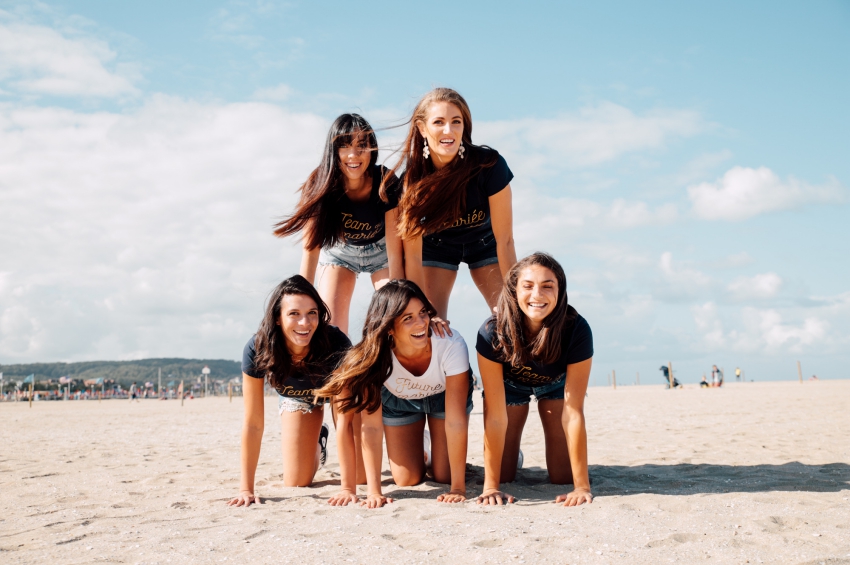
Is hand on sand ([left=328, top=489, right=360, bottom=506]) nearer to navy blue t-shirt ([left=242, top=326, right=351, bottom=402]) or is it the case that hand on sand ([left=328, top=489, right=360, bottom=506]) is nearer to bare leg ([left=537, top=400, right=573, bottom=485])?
navy blue t-shirt ([left=242, top=326, right=351, bottom=402])

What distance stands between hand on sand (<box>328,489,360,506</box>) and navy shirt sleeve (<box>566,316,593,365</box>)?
1691 millimetres

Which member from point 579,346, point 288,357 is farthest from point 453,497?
point 288,357

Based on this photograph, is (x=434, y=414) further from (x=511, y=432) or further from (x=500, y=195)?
(x=500, y=195)

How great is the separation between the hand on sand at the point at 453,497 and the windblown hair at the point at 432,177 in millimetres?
1855

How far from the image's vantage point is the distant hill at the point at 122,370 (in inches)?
5238

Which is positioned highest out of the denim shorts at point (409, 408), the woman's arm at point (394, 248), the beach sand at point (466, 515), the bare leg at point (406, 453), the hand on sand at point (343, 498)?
the woman's arm at point (394, 248)

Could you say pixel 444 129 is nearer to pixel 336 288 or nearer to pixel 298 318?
pixel 298 318

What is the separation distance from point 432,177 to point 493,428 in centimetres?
178

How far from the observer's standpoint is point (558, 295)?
13.9ft

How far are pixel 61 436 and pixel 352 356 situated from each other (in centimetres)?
956

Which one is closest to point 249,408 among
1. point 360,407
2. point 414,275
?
point 360,407

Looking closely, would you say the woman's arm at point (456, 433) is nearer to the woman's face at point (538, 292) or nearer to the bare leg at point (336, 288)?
the woman's face at point (538, 292)

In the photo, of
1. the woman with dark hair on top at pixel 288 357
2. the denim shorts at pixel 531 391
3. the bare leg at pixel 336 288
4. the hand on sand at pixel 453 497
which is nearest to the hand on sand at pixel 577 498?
the hand on sand at pixel 453 497

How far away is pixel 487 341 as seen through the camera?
4.33m
